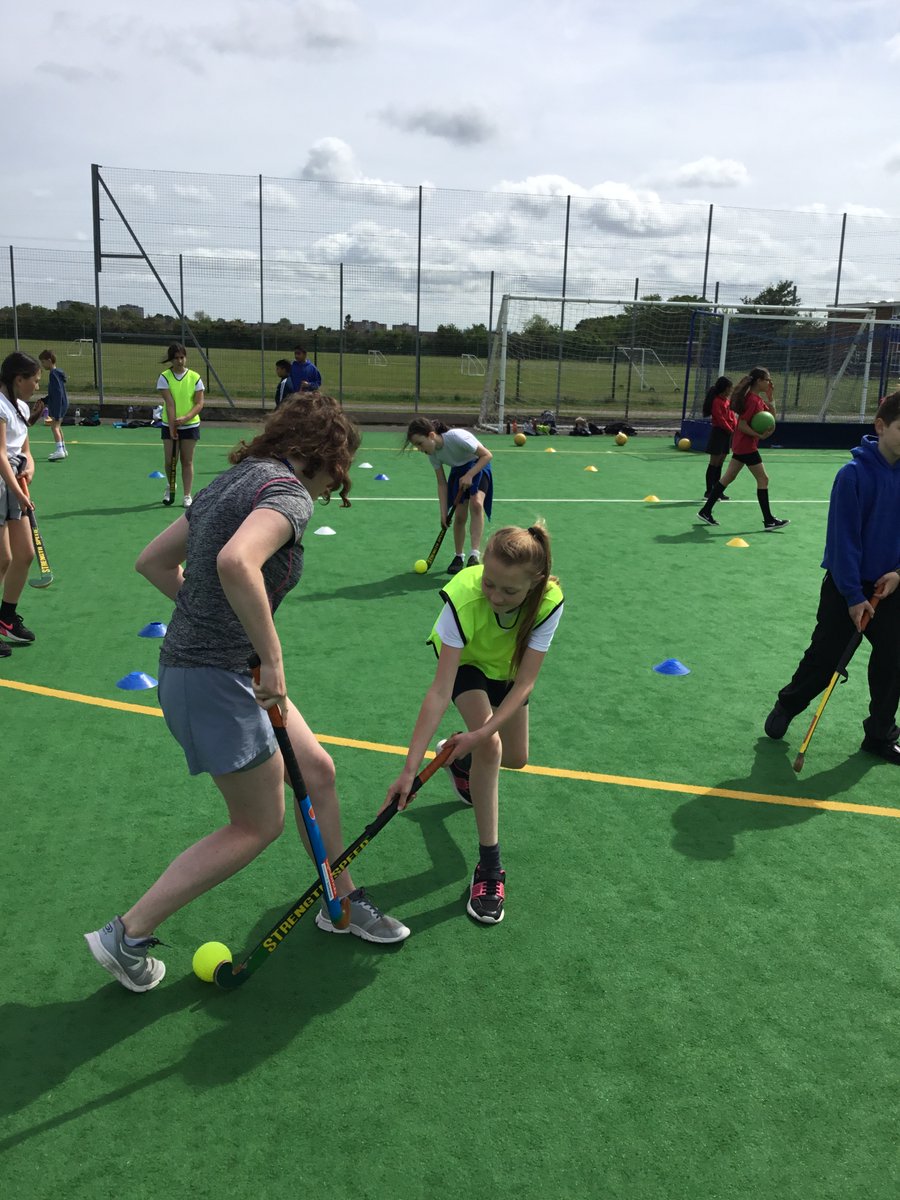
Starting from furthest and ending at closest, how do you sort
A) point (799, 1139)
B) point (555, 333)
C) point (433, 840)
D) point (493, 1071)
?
point (555, 333), point (433, 840), point (493, 1071), point (799, 1139)

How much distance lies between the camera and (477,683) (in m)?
3.62

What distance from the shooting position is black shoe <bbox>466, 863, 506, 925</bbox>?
3.56 m

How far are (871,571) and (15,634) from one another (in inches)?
213

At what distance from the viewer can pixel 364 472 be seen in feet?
49.8

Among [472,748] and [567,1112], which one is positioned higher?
[472,748]

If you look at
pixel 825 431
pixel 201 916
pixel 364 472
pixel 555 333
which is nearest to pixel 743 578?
pixel 201 916

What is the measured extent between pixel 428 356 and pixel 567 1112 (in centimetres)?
2252

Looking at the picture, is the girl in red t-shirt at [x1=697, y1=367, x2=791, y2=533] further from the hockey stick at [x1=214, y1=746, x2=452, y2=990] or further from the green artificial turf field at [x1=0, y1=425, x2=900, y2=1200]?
the hockey stick at [x1=214, y1=746, x2=452, y2=990]

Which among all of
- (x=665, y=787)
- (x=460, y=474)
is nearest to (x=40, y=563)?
(x=460, y=474)

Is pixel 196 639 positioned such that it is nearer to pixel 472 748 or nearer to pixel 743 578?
pixel 472 748

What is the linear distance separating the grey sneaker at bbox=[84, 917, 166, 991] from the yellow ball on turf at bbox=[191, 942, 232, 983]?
16cm

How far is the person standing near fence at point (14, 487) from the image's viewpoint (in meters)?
6.00

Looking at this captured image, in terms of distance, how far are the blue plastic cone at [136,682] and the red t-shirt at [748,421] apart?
7591mm

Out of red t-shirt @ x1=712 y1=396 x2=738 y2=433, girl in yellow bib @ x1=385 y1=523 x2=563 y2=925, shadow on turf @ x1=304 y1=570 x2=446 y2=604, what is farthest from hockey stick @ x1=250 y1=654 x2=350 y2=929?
red t-shirt @ x1=712 y1=396 x2=738 y2=433
